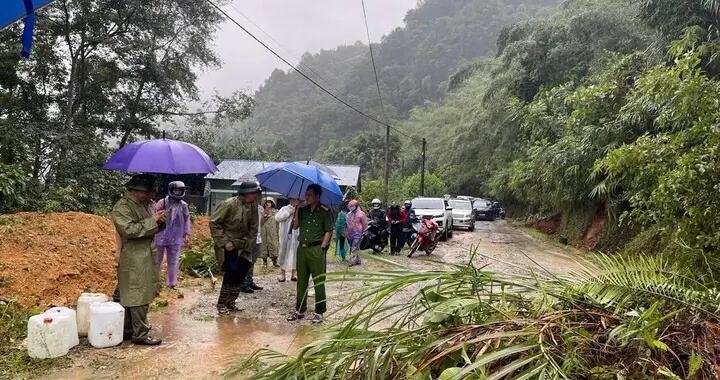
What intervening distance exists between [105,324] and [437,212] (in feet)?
44.7

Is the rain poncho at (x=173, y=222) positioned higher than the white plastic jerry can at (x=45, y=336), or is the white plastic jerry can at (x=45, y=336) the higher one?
the rain poncho at (x=173, y=222)

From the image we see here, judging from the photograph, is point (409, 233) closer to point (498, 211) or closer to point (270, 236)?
point (270, 236)

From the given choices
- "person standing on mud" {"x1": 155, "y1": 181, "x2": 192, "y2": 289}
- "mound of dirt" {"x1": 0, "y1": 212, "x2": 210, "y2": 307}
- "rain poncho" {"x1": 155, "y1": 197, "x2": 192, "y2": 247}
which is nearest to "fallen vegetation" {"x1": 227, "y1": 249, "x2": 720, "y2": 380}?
"person standing on mud" {"x1": 155, "y1": 181, "x2": 192, "y2": 289}

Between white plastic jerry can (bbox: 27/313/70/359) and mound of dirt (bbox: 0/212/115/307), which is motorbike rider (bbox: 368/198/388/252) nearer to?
mound of dirt (bbox: 0/212/115/307)

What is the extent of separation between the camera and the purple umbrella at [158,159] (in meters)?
5.46

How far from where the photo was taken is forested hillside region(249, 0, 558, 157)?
5825 cm

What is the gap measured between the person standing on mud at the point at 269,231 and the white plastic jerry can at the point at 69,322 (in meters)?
4.66

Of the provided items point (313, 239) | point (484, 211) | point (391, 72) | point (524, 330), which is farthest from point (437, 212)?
point (391, 72)

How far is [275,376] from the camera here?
7.80ft

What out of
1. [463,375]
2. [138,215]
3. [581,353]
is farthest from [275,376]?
[138,215]

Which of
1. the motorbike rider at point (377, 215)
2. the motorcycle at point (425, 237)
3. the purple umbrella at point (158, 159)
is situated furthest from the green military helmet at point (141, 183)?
the motorbike rider at point (377, 215)

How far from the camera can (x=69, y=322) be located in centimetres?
437

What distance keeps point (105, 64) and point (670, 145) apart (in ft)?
52.5

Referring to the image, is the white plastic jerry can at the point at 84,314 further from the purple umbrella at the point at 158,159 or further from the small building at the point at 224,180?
the small building at the point at 224,180
